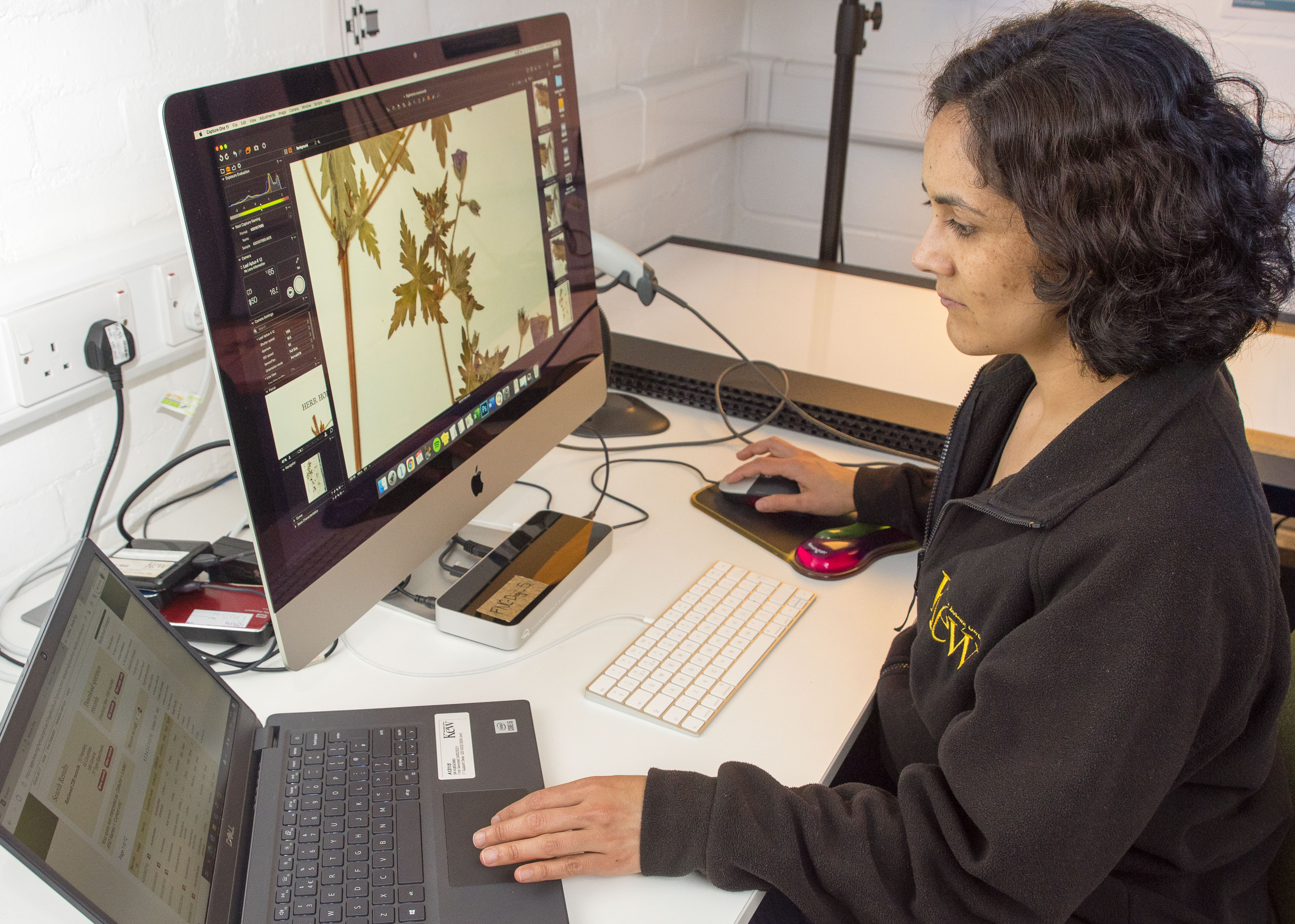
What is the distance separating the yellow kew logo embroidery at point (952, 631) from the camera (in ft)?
2.55

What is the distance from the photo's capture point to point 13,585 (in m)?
0.96

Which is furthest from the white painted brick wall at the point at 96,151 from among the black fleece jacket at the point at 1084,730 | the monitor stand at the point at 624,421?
the black fleece jacket at the point at 1084,730

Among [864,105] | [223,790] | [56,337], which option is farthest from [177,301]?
[864,105]

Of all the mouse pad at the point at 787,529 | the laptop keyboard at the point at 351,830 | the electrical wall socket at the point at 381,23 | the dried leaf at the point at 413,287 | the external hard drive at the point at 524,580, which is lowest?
the mouse pad at the point at 787,529

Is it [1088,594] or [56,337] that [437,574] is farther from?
[1088,594]

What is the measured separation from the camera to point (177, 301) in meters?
1.05

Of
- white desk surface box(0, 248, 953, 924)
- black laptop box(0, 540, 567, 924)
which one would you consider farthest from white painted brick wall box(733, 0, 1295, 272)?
black laptop box(0, 540, 567, 924)

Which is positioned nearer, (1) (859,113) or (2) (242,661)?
(2) (242,661)

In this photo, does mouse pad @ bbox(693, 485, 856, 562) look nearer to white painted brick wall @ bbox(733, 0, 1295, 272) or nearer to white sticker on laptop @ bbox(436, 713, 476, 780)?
white sticker on laptop @ bbox(436, 713, 476, 780)

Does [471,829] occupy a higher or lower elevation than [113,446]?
lower

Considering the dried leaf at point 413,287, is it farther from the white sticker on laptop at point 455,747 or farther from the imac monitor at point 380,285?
the white sticker on laptop at point 455,747

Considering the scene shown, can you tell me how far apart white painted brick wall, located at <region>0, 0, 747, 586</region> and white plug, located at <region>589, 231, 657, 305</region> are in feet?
1.28

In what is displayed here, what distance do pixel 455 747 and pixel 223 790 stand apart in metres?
0.17

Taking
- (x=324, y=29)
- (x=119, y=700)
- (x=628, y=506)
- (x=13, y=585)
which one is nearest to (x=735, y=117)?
(x=324, y=29)
